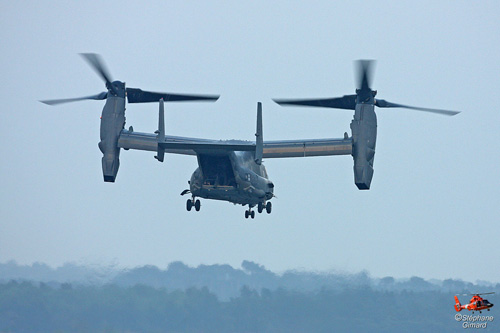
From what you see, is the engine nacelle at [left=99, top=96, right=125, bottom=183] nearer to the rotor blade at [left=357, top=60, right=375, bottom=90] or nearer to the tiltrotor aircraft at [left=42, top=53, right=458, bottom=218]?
the tiltrotor aircraft at [left=42, top=53, right=458, bottom=218]

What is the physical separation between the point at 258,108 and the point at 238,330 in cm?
1066

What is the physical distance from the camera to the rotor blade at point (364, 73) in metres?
77.4

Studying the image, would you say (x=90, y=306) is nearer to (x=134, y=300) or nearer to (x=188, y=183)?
(x=134, y=300)

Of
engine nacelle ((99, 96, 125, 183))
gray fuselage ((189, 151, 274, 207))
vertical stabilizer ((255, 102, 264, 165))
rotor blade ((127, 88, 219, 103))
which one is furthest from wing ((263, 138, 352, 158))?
engine nacelle ((99, 96, 125, 183))

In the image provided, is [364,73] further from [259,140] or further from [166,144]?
[166,144]

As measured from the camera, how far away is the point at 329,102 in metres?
80.1

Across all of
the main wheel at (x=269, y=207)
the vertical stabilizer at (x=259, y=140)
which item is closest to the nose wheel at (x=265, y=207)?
the main wheel at (x=269, y=207)

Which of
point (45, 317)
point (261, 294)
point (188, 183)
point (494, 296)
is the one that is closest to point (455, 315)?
point (494, 296)

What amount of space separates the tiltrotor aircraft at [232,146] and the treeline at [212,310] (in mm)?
5276

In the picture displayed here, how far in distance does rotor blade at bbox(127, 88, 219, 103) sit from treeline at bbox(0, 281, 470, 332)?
30.2ft

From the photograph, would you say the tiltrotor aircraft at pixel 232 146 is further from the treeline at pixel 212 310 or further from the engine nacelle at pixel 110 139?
the treeline at pixel 212 310

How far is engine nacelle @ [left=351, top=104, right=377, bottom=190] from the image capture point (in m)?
76.7

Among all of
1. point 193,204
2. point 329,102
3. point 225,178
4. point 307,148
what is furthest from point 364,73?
point 193,204

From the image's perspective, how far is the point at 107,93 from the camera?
80.6m
